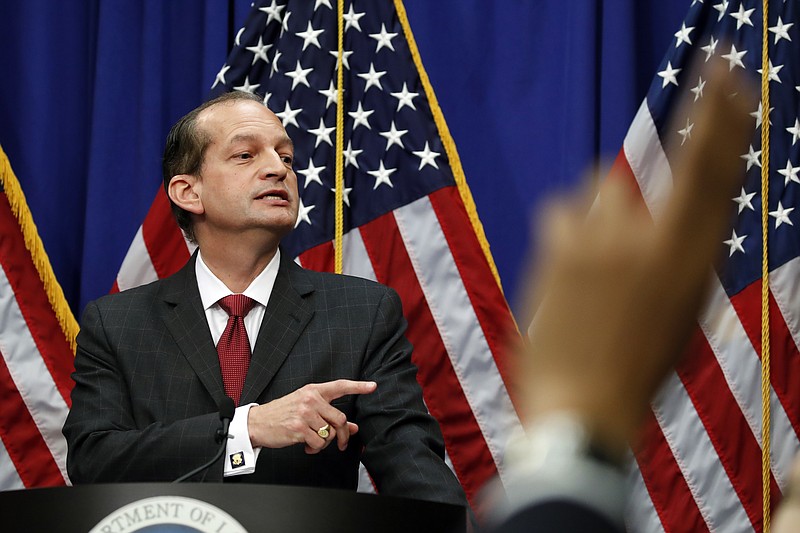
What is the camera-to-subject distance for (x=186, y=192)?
8.02ft

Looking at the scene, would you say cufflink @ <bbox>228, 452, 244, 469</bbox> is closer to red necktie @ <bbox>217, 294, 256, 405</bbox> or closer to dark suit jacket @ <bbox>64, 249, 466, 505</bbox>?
dark suit jacket @ <bbox>64, 249, 466, 505</bbox>

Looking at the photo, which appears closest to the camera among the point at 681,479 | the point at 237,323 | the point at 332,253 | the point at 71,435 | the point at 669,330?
the point at 669,330

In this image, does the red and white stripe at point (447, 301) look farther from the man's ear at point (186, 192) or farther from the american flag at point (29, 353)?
the man's ear at point (186, 192)

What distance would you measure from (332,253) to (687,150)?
8.24 ft

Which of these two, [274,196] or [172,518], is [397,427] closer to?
[274,196]

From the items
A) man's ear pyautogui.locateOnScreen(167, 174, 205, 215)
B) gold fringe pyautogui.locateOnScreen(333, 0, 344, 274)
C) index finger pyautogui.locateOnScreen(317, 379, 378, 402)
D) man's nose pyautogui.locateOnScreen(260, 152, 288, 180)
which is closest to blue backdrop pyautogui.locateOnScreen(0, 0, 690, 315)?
gold fringe pyautogui.locateOnScreen(333, 0, 344, 274)

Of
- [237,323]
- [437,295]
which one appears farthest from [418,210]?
[237,323]

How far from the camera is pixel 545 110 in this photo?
3.20 metres

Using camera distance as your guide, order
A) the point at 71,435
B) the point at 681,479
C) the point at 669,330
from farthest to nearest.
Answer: the point at 681,479 < the point at 71,435 < the point at 669,330

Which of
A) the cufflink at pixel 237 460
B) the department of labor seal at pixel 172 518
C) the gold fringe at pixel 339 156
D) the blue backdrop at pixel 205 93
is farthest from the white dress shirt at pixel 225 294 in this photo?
the blue backdrop at pixel 205 93

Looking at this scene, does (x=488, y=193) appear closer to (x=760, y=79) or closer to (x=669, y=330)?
(x=760, y=79)

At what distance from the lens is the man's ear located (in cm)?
241

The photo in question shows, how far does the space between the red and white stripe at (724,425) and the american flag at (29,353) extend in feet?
5.56

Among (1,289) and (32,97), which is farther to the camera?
(32,97)
